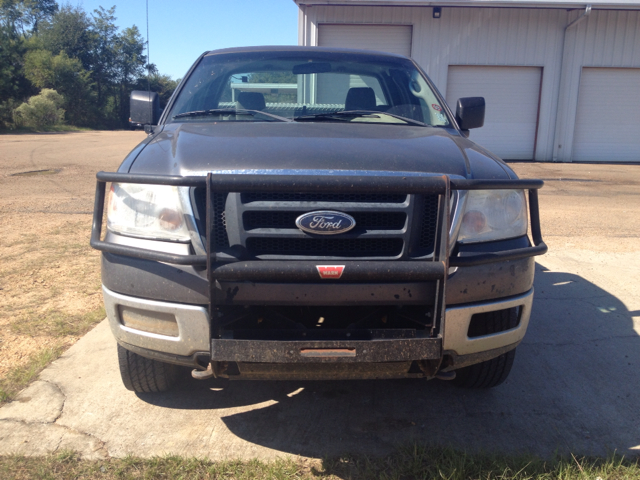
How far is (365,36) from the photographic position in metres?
14.8

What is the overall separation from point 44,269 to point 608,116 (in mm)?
15924

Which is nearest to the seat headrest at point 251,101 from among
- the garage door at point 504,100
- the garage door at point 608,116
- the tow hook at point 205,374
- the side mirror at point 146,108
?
the side mirror at point 146,108

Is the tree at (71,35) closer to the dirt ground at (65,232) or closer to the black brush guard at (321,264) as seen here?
the dirt ground at (65,232)

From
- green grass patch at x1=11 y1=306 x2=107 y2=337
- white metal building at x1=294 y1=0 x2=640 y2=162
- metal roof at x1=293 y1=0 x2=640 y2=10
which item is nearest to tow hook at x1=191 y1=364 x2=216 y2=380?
green grass patch at x1=11 y1=306 x2=107 y2=337

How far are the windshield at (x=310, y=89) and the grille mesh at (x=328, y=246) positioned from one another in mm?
1294

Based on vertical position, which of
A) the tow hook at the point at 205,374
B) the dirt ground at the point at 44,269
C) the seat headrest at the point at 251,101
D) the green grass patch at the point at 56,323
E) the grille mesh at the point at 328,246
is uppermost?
the seat headrest at the point at 251,101

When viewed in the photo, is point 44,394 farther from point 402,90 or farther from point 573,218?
point 573,218

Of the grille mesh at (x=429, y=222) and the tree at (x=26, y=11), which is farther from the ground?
the tree at (x=26, y=11)

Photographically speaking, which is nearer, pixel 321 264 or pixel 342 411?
pixel 321 264

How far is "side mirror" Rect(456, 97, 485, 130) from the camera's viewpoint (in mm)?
3668

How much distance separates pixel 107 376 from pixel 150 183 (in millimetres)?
1593

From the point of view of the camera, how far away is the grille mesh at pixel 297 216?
2189mm

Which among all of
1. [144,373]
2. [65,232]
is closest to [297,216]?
[144,373]

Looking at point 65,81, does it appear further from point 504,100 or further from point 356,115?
point 356,115
